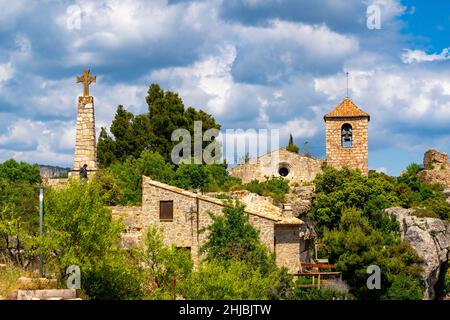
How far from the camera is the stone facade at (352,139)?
55312mm

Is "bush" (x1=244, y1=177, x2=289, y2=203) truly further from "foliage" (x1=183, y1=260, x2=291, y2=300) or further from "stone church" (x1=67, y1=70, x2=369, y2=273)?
"foliage" (x1=183, y1=260, x2=291, y2=300)

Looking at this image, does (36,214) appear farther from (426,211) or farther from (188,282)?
(426,211)

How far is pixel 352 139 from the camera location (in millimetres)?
56156

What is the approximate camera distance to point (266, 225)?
116 ft

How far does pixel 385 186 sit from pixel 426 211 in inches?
200

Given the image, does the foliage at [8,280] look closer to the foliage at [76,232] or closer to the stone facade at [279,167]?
the foliage at [76,232]

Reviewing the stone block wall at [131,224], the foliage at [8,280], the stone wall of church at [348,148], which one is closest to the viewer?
the foliage at [8,280]

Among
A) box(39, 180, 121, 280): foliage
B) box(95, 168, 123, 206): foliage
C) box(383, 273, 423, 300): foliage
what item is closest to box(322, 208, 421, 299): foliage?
box(383, 273, 423, 300): foliage

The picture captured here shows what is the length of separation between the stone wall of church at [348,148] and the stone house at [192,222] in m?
19.6

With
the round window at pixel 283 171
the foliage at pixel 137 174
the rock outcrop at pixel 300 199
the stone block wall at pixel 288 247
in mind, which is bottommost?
the stone block wall at pixel 288 247

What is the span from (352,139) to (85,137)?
70.2 feet

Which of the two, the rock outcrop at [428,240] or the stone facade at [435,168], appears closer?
the rock outcrop at [428,240]

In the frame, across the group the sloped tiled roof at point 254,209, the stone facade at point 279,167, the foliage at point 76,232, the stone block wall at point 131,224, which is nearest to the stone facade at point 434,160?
the stone facade at point 279,167
